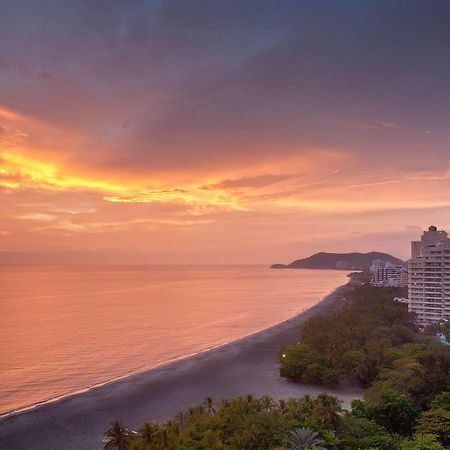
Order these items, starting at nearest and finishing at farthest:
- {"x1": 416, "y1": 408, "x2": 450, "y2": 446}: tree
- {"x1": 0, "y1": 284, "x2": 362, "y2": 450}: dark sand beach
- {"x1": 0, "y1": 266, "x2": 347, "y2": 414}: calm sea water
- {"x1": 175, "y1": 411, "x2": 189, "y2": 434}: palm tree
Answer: {"x1": 416, "y1": 408, "x2": 450, "y2": 446}: tree, {"x1": 175, "y1": 411, "x2": 189, "y2": 434}: palm tree, {"x1": 0, "y1": 284, "x2": 362, "y2": 450}: dark sand beach, {"x1": 0, "y1": 266, "x2": 347, "y2": 414}: calm sea water

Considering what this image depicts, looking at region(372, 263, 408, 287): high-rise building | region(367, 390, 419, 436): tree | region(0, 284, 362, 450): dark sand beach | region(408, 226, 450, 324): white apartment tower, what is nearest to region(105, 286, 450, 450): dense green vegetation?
region(367, 390, 419, 436): tree

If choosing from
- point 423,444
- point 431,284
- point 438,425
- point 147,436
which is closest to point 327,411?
point 423,444

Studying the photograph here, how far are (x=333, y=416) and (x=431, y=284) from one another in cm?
5978

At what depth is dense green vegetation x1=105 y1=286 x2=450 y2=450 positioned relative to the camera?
86.0ft

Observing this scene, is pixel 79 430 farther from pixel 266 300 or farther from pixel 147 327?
pixel 266 300

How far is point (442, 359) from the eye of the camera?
39.0 meters

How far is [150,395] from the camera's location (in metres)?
44.0

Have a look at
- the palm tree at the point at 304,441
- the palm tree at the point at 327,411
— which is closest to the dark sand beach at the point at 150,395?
the palm tree at the point at 327,411

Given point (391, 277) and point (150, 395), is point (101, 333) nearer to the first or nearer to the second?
point (150, 395)

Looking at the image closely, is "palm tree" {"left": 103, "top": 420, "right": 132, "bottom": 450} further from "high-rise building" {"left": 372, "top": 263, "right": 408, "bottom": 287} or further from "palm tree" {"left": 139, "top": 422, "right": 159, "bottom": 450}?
"high-rise building" {"left": 372, "top": 263, "right": 408, "bottom": 287}

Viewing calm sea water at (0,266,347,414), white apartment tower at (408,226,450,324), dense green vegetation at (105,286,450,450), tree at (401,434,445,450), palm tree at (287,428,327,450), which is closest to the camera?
palm tree at (287,428,327,450)

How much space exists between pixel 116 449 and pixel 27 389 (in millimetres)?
19027

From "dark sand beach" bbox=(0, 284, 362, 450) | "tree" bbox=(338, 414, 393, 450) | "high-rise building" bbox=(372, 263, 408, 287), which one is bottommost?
"dark sand beach" bbox=(0, 284, 362, 450)

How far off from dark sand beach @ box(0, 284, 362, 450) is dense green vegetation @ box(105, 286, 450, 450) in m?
2.66
